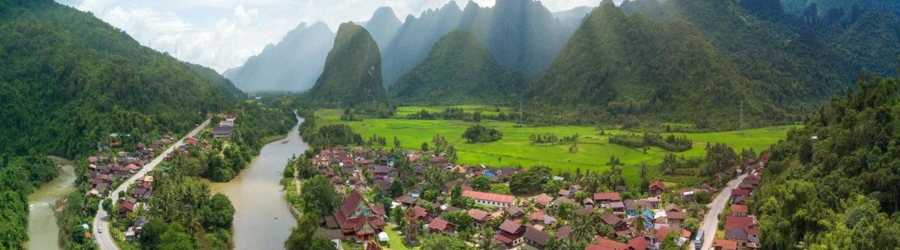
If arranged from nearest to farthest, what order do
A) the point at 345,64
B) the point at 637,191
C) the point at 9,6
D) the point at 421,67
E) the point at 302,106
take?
the point at 637,191 < the point at 9,6 < the point at 302,106 < the point at 345,64 < the point at 421,67

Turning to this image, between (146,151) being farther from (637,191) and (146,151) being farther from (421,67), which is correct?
(421,67)

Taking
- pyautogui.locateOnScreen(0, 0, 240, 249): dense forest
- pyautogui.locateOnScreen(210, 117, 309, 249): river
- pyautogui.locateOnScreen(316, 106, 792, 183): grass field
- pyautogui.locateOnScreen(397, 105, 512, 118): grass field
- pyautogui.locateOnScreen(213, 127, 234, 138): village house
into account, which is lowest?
pyautogui.locateOnScreen(210, 117, 309, 249): river

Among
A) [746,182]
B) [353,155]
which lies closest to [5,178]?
[353,155]

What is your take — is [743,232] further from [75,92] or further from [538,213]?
[75,92]

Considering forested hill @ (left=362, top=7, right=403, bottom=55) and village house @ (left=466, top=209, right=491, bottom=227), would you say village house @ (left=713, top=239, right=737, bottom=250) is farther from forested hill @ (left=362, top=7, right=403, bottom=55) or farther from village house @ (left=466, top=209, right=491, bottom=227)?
forested hill @ (left=362, top=7, right=403, bottom=55)

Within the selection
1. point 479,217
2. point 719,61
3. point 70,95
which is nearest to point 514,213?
point 479,217

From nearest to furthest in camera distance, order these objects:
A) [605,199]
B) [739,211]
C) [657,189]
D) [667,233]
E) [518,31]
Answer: [667,233] → [739,211] → [605,199] → [657,189] → [518,31]

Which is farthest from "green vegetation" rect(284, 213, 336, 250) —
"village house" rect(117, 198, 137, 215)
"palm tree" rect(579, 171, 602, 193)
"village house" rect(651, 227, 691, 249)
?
"palm tree" rect(579, 171, 602, 193)
